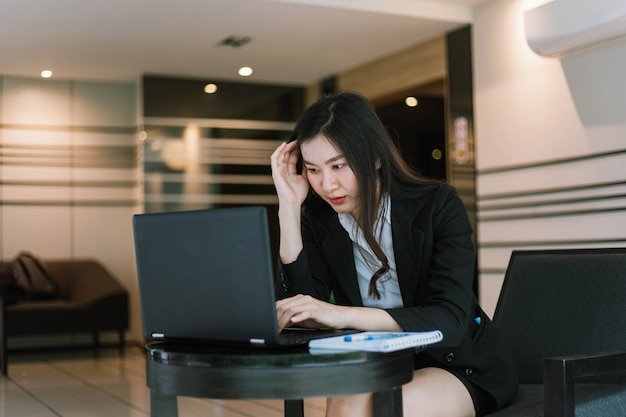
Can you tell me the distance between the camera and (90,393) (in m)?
5.41

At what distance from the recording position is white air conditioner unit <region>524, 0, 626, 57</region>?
15.3 feet

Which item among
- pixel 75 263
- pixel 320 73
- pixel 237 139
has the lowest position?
pixel 75 263

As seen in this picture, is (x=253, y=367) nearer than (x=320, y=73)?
Yes

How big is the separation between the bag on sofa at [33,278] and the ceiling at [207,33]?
1.73m

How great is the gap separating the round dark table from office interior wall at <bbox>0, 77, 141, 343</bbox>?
22.6 ft

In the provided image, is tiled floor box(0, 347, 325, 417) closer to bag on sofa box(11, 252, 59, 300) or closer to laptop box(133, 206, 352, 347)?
bag on sofa box(11, 252, 59, 300)

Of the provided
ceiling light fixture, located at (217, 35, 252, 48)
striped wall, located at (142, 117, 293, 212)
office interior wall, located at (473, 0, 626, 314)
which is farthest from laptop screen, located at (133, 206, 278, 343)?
striped wall, located at (142, 117, 293, 212)

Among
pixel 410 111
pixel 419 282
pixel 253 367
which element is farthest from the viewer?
pixel 410 111

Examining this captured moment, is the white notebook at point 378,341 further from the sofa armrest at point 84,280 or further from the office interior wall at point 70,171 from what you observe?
the office interior wall at point 70,171

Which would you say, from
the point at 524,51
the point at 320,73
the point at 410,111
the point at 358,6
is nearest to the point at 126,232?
the point at 320,73

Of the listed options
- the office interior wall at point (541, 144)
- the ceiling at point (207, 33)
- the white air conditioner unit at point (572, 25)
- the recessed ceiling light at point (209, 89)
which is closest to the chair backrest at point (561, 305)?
the white air conditioner unit at point (572, 25)

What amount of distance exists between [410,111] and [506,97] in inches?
54.2

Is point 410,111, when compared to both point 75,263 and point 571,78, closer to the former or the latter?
point 571,78

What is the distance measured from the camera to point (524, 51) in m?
5.76
